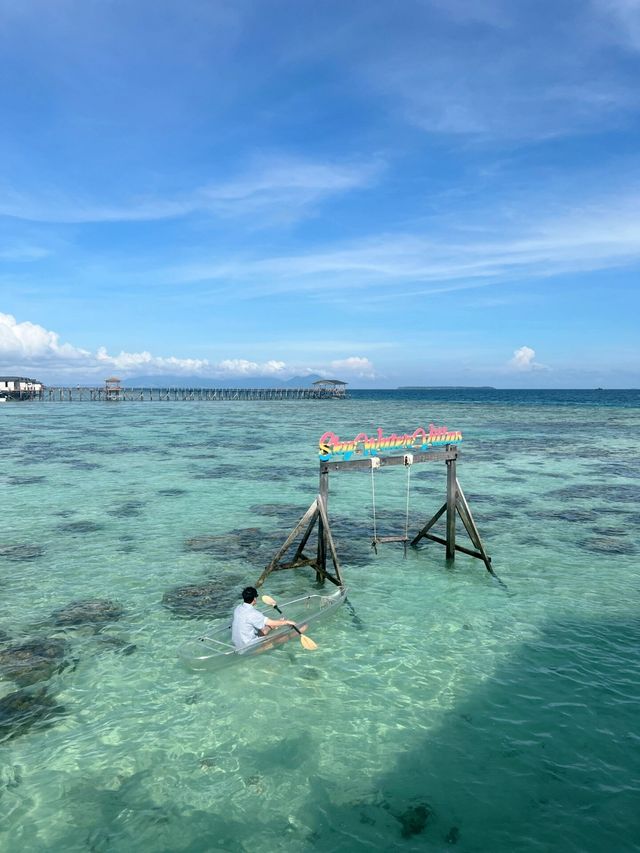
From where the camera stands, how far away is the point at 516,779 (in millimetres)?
8430

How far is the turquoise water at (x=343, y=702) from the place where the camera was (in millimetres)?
7637

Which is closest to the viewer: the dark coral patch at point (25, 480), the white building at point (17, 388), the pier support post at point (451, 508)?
the pier support post at point (451, 508)

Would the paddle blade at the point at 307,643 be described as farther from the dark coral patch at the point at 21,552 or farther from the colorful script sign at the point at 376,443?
the dark coral patch at the point at 21,552

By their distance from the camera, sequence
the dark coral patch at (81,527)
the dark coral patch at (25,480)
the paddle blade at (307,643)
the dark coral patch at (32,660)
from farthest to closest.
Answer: the dark coral patch at (25,480), the dark coral patch at (81,527), the paddle blade at (307,643), the dark coral patch at (32,660)

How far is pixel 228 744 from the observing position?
362 inches

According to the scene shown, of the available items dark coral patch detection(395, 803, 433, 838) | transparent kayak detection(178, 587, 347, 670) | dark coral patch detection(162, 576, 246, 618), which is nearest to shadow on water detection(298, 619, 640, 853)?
dark coral patch detection(395, 803, 433, 838)

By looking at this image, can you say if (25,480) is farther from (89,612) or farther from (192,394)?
(192,394)

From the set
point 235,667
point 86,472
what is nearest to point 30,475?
point 86,472

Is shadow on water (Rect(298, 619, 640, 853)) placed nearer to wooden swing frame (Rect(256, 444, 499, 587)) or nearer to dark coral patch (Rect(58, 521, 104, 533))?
wooden swing frame (Rect(256, 444, 499, 587))

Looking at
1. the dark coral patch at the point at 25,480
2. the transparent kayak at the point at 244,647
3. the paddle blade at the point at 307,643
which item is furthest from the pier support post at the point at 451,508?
the dark coral patch at the point at 25,480

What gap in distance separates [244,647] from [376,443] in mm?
7143

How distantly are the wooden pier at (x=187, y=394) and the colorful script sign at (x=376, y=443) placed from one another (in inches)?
4748

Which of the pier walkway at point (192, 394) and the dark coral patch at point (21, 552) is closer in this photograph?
the dark coral patch at point (21, 552)

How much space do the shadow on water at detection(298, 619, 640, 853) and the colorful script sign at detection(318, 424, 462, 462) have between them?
6.66 metres
